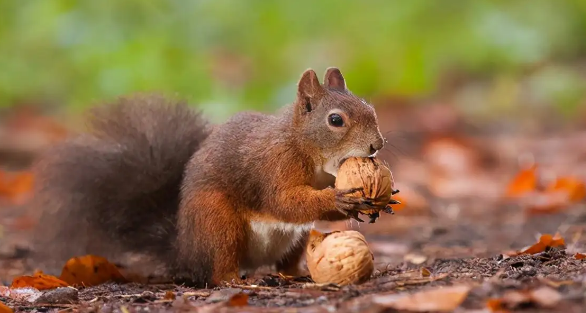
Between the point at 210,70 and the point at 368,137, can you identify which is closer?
the point at 368,137

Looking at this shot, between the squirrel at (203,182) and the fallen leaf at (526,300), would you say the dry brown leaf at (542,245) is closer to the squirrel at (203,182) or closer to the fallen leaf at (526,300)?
the squirrel at (203,182)

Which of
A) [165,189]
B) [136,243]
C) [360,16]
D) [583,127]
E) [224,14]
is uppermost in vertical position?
[360,16]

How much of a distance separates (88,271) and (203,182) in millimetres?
587

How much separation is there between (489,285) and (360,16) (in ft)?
26.3

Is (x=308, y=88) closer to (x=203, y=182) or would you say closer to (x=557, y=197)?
(x=203, y=182)

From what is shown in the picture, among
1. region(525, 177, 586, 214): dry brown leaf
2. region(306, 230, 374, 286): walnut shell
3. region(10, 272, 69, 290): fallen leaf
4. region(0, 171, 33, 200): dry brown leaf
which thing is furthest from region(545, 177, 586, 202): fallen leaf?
region(0, 171, 33, 200): dry brown leaf

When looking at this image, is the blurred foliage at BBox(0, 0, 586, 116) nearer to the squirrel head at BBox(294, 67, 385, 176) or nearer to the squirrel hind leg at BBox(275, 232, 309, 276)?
the squirrel hind leg at BBox(275, 232, 309, 276)

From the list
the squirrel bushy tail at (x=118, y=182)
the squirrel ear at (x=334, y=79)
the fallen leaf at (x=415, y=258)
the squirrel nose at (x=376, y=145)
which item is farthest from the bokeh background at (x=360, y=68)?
the squirrel nose at (x=376, y=145)

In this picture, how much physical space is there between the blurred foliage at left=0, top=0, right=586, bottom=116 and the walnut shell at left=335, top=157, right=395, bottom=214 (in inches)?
196

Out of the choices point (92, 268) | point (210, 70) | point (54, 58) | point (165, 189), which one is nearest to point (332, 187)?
point (165, 189)

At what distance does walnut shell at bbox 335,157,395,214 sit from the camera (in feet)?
8.77

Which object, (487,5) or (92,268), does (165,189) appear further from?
(487,5)

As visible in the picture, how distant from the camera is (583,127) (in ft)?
27.9

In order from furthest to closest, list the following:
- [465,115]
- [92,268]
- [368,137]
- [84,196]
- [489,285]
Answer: [465,115], [84,196], [92,268], [368,137], [489,285]
